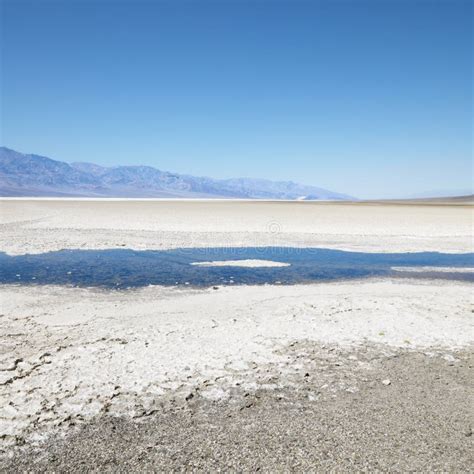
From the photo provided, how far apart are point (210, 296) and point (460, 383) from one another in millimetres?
5255

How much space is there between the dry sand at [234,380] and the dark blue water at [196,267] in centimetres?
142

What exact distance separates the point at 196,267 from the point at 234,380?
7.75 meters

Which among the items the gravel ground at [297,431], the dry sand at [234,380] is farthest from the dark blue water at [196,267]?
the gravel ground at [297,431]

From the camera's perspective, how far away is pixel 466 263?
1412cm

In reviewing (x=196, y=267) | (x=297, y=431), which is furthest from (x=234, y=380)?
(x=196, y=267)

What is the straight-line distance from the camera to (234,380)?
5.01 metres

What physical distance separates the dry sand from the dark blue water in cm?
142

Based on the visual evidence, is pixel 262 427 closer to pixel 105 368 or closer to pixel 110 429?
pixel 110 429

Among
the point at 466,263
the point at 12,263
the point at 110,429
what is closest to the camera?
the point at 110,429

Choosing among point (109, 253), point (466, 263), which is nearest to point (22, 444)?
point (109, 253)

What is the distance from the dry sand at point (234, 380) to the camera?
11.9 feet

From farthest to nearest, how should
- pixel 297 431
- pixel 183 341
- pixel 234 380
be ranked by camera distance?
pixel 183 341, pixel 234 380, pixel 297 431

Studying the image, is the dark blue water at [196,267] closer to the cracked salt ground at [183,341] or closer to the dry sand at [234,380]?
the cracked salt ground at [183,341]

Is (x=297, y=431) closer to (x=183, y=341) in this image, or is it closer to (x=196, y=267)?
(x=183, y=341)
